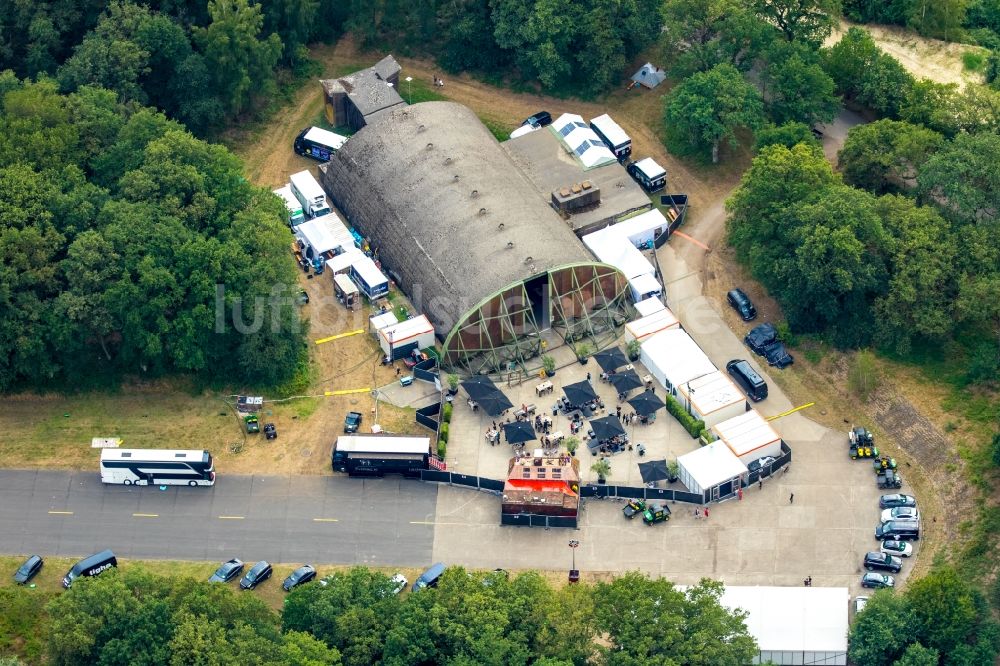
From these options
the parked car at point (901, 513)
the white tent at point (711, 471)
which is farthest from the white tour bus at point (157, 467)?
the parked car at point (901, 513)

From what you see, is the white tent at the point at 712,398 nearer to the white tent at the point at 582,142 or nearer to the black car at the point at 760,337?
the black car at the point at 760,337

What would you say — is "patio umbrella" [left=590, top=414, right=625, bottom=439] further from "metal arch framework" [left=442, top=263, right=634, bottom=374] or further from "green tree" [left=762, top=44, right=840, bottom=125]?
"green tree" [left=762, top=44, right=840, bottom=125]

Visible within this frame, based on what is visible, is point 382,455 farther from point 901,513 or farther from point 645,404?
point 901,513

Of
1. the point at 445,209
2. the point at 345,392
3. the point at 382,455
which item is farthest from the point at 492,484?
the point at 445,209

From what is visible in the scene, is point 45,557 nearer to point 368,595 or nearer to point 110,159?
point 368,595

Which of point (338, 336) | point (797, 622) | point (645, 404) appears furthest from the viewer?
point (338, 336)

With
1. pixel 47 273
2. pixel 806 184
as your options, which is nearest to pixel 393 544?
pixel 47 273

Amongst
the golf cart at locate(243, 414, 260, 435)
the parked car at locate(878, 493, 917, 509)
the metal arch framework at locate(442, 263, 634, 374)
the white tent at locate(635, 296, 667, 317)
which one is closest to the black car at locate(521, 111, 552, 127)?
the metal arch framework at locate(442, 263, 634, 374)
